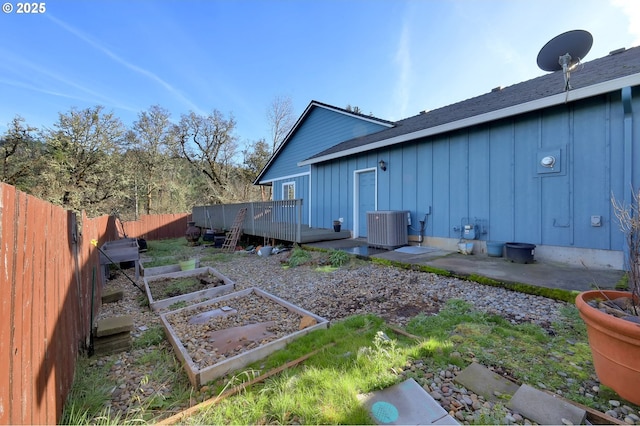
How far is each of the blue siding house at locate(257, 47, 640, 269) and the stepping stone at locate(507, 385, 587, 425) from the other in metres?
4.17

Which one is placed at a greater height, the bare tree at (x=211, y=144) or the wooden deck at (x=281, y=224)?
the bare tree at (x=211, y=144)

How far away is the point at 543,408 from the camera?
Answer: 5.24 feet

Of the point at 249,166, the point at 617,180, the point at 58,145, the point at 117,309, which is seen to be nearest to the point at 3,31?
the point at 58,145

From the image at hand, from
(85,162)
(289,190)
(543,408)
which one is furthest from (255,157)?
(543,408)

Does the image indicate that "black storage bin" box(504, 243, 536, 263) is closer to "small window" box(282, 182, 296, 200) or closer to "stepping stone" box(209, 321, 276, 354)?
"stepping stone" box(209, 321, 276, 354)

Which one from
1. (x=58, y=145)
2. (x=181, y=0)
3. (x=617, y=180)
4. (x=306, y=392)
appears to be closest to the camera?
(x=306, y=392)

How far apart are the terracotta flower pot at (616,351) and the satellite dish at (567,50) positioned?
459cm

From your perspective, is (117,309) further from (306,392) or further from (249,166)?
(249,166)

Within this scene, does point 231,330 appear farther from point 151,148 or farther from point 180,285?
point 151,148

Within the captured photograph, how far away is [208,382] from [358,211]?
7.05 metres

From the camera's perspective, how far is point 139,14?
20.0ft

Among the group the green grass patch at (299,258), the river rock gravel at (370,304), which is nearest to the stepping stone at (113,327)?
the river rock gravel at (370,304)

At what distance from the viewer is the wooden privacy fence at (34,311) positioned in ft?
3.87

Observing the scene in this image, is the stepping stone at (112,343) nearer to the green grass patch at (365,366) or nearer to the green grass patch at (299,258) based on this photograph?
the green grass patch at (365,366)
